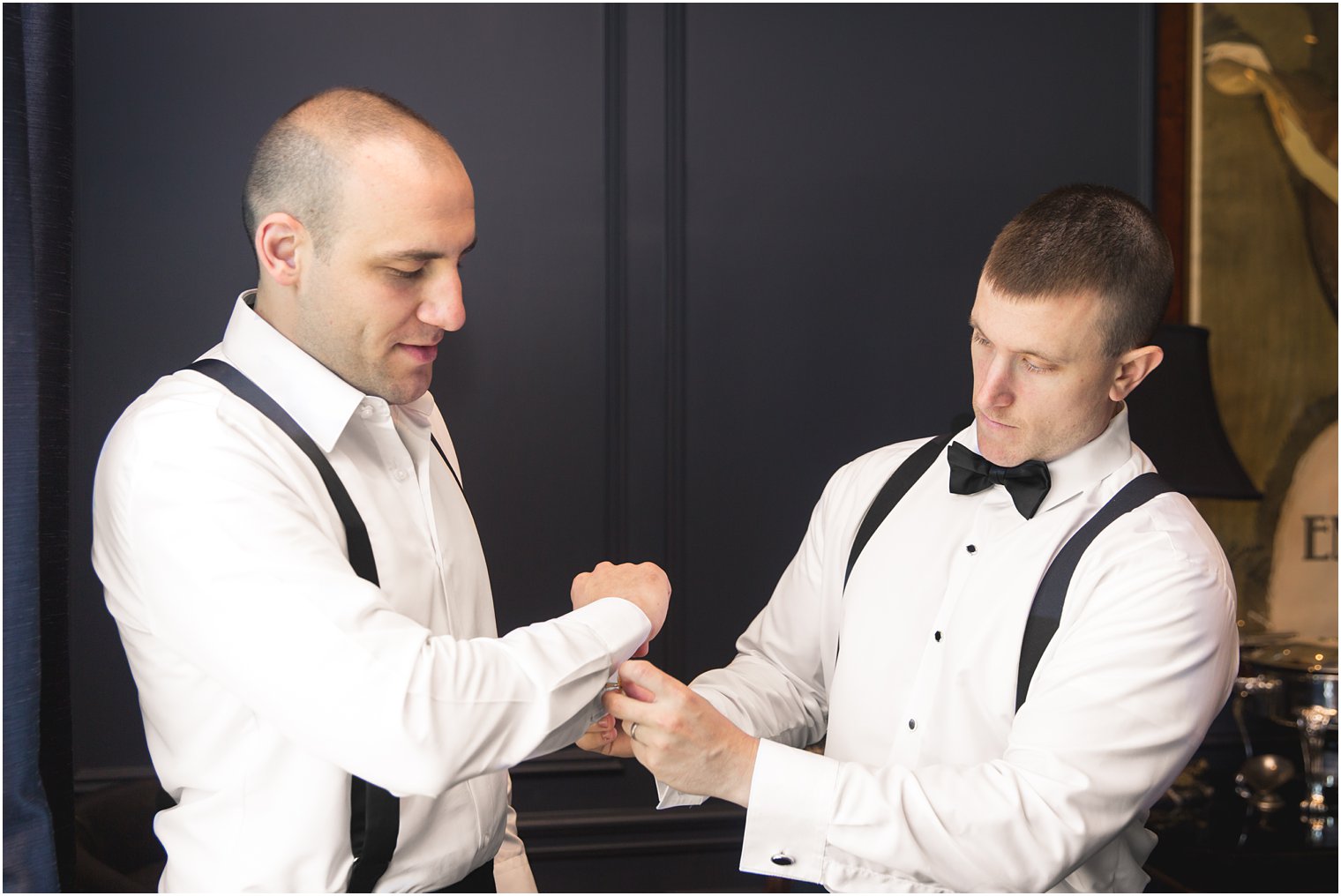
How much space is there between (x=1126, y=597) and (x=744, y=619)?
4.95 feet

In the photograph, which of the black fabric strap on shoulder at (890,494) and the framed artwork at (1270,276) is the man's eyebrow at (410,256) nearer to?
the black fabric strap on shoulder at (890,494)

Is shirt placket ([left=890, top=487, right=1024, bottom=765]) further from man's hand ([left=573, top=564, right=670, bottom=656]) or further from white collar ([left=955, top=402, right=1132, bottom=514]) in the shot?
man's hand ([left=573, top=564, right=670, bottom=656])

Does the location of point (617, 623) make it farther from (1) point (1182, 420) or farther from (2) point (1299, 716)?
(2) point (1299, 716)

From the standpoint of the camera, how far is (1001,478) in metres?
1.86

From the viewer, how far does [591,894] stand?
2.96 m

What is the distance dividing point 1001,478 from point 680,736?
704 mm

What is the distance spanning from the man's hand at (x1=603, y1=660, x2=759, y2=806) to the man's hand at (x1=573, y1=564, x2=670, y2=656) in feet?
0.19

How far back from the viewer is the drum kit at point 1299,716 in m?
2.74

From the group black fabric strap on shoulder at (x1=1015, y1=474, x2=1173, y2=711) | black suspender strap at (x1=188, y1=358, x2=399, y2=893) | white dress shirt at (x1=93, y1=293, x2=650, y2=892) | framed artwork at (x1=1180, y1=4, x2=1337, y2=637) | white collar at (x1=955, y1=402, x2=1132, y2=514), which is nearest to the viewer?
white dress shirt at (x1=93, y1=293, x2=650, y2=892)

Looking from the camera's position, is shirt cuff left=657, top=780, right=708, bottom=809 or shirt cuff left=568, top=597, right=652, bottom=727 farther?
shirt cuff left=657, top=780, right=708, bottom=809

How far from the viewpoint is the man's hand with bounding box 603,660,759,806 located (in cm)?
158

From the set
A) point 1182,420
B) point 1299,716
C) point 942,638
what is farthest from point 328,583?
point 1299,716

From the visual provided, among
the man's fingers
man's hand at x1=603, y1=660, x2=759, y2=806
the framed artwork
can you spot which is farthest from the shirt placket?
the framed artwork

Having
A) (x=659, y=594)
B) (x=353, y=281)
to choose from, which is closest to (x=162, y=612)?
(x=353, y=281)
